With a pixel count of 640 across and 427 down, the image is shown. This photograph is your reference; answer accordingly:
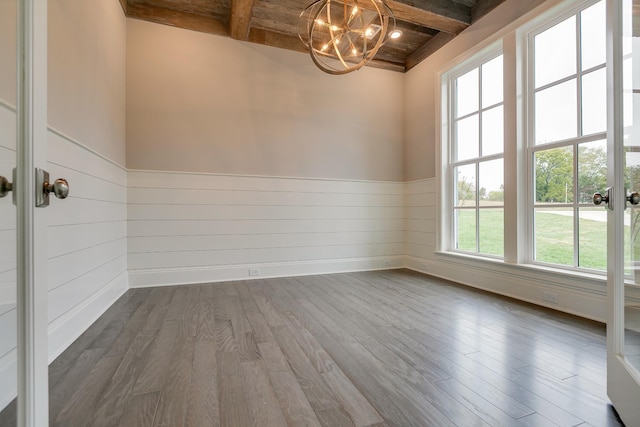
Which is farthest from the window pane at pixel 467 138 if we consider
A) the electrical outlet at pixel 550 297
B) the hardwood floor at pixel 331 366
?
the hardwood floor at pixel 331 366

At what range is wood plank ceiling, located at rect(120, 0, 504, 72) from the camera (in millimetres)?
3141

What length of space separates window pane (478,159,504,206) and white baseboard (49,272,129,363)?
12.6 ft

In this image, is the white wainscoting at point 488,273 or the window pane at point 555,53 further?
the window pane at point 555,53

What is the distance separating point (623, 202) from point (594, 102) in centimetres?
178

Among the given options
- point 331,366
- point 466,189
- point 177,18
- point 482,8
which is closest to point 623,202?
point 331,366

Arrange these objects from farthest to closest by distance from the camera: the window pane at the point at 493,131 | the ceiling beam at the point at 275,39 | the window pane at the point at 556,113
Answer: the ceiling beam at the point at 275,39
the window pane at the point at 493,131
the window pane at the point at 556,113

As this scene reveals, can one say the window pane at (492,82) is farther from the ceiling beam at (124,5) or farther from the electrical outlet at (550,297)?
the ceiling beam at (124,5)

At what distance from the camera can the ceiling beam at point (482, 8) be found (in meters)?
3.06

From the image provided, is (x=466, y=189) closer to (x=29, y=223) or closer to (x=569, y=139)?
(x=569, y=139)

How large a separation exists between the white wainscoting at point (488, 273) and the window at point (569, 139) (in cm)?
21

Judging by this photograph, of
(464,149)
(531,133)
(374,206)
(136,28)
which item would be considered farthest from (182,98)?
(531,133)

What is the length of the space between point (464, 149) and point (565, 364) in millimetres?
2663

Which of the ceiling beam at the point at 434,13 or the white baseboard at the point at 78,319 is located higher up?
the ceiling beam at the point at 434,13

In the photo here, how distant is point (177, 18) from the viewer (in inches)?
130
